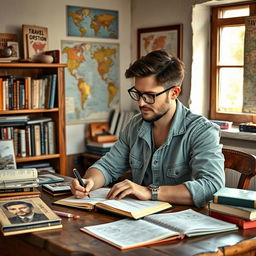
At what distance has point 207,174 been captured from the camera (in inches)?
78.4

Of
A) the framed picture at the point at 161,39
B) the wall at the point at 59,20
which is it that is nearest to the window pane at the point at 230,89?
the framed picture at the point at 161,39

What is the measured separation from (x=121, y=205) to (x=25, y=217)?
1.25ft

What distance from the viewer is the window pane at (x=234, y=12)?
378 cm

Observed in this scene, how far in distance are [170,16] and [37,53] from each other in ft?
4.24

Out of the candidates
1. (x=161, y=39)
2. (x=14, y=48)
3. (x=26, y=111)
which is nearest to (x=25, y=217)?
(x=26, y=111)

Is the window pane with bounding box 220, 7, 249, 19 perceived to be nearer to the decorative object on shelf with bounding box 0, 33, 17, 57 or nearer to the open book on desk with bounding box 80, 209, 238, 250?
the decorative object on shelf with bounding box 0, 33, 17, 57

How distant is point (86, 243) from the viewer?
1.51 m

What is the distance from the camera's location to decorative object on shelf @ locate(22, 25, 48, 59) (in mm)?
3826

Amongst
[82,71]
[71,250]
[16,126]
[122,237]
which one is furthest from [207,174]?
[82,71]

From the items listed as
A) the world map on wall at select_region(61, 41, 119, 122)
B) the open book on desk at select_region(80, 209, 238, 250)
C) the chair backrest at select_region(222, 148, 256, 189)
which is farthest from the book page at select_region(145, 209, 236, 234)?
the world map on wall at select_region(61, 41, 119, 122)

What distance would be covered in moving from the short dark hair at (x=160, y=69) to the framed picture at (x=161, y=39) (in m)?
1.98

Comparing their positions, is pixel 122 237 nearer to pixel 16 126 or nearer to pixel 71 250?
pixel 71 250

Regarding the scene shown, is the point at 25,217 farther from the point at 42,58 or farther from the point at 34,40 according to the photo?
the point at 34,40

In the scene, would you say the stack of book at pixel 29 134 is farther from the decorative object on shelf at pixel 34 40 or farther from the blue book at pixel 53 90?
the decorative object on shelf at pixel 34 40
